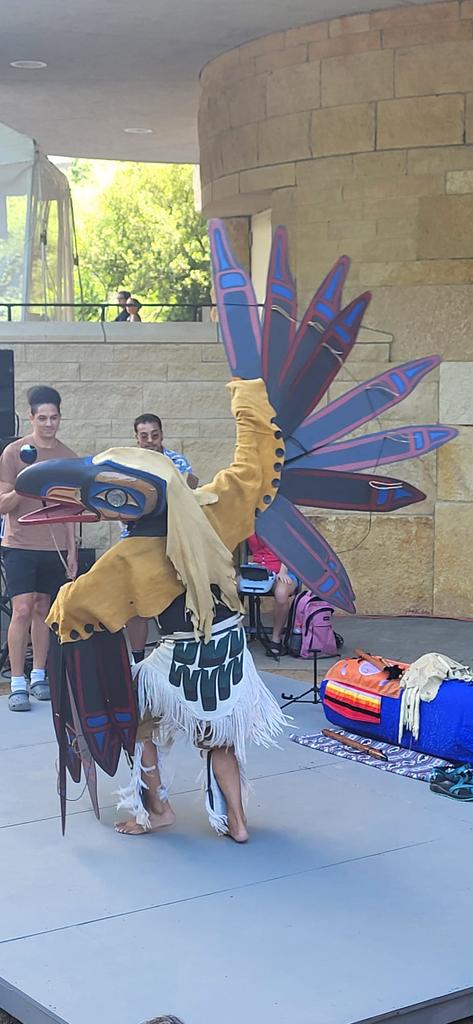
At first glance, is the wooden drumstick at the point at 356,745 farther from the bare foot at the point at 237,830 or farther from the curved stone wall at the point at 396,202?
the curved stone wall at the point at 396,202

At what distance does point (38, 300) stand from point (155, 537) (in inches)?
234

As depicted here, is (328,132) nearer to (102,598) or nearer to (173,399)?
(173,399)

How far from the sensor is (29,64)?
33.2ft

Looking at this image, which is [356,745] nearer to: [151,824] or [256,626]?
[151,824]

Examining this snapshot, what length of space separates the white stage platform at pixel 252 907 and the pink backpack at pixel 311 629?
2.03 meters

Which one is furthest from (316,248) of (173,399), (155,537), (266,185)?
(155,537)

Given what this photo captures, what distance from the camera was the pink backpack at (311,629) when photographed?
7.30 m

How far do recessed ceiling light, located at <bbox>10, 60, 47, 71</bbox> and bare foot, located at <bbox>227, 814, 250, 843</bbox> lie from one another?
24.5 ft

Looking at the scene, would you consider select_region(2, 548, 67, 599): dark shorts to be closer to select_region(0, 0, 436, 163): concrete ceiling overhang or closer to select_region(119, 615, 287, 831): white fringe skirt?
select_region(119, 615, 287, 831): white fringe skirt

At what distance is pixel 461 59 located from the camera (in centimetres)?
803

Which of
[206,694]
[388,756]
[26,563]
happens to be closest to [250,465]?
[206,694]

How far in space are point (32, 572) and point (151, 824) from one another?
6.97 feet

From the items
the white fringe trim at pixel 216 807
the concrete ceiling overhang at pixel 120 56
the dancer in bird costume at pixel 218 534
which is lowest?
the white fringe trim at pixel 216 807

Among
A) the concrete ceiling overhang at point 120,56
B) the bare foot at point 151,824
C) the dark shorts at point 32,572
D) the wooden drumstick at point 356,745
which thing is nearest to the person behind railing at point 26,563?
the dark shorts at point 32,572
